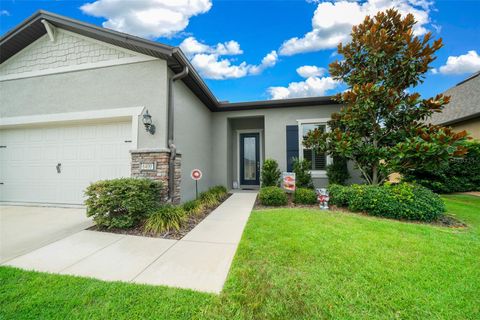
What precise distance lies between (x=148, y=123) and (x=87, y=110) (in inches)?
75.8

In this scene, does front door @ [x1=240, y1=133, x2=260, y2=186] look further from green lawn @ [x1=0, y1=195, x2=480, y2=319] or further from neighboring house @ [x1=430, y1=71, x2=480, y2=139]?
neighboring house @ [x1=430, y1=71, x2=480, y2=139]

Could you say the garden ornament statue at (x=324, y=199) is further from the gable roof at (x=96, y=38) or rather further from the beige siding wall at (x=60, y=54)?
the beige siding wall at (x=60, y=54)

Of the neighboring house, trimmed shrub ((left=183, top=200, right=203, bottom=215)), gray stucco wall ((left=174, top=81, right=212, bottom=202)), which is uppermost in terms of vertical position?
the neighboring house

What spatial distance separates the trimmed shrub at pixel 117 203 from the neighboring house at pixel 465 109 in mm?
12714

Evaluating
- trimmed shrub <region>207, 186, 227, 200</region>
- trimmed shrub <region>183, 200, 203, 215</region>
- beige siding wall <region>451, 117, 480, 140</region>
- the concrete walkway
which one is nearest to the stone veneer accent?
trimmed shrub <region>183, 200, 203, 215</region>

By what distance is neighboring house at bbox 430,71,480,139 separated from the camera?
817cm

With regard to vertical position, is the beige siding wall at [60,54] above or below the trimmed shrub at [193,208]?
above

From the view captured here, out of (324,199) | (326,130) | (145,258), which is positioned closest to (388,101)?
(326,130)

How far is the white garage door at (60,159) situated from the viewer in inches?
189

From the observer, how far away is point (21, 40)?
5090 mm

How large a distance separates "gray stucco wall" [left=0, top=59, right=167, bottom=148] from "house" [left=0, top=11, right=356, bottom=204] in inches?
1.0

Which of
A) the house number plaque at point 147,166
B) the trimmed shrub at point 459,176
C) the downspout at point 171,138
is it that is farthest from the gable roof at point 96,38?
the trimmed shrub at point 459,176

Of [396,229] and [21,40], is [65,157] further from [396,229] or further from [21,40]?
[396,229]

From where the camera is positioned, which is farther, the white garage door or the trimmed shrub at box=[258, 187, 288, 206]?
the trimmed shrub at box=[258, 187, 288, 206]
